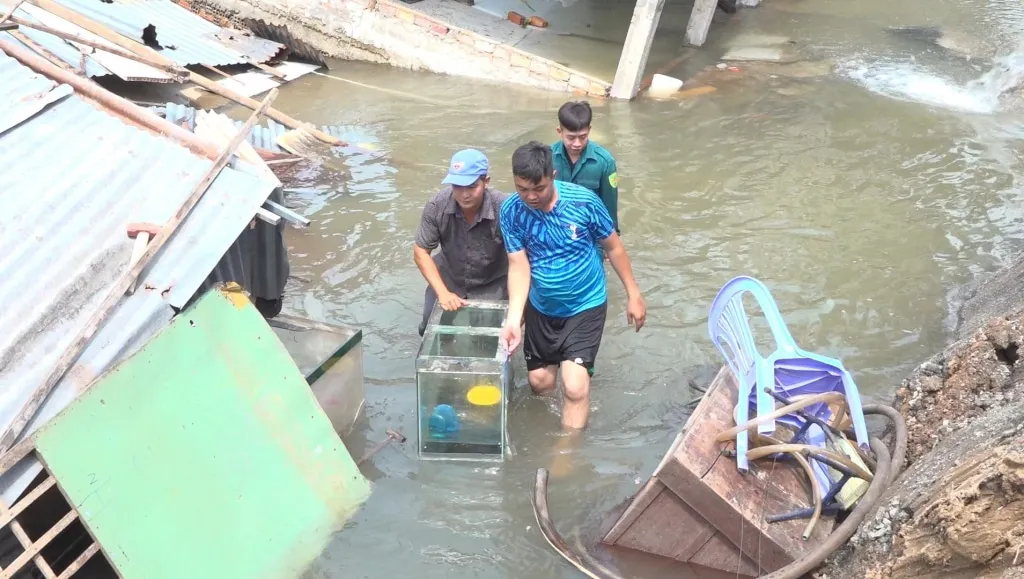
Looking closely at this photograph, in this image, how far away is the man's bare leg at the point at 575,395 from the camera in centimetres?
473

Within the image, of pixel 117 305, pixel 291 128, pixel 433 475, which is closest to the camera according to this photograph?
pixel 117 305

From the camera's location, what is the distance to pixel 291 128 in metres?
9.56

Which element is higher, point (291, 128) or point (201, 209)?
point (201, 209)

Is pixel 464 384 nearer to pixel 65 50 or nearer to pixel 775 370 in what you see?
pixel 775 370

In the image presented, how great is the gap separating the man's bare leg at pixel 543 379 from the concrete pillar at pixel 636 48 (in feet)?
26.6

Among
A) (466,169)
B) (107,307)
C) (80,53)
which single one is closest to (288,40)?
(80,53)

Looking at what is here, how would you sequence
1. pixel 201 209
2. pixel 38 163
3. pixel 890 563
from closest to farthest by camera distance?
pixel 890 563, pixel 201 209, pixel 38 163

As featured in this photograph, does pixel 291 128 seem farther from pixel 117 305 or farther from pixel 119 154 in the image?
pixel 117 305

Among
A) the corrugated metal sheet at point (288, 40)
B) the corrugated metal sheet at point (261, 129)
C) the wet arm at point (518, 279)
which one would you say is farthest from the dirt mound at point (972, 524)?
the corrugated metal sheet at point (288, 40)

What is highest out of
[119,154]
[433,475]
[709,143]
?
[119,154]

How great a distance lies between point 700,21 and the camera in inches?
599

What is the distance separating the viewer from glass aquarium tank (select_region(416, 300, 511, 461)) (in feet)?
14.2

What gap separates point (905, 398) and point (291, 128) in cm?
746

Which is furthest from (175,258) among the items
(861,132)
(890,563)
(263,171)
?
(861,132)
